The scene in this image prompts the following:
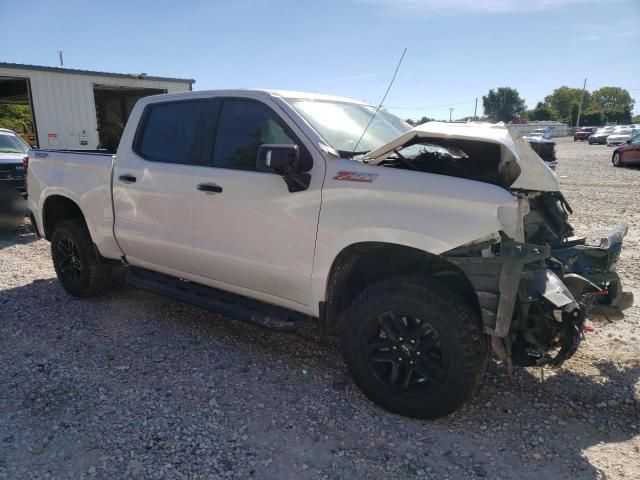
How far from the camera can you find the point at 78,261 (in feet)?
16.8

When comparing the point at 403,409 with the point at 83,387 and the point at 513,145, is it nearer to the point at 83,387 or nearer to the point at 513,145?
the point at 513,145

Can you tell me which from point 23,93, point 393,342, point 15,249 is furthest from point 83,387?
point 23,93

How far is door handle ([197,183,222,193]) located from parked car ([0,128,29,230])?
5704 mm

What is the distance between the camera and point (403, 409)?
304 centimetres

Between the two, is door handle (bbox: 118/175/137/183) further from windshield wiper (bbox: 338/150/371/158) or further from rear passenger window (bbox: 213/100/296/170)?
windshield wiper (bbox: 338/150/371/158)

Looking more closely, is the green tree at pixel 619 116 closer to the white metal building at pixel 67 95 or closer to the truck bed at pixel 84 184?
the white metal building at pixel 67 95

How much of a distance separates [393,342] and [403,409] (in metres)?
0.42

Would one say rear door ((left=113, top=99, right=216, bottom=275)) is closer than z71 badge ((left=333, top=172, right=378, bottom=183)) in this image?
No

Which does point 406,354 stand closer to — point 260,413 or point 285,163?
point 260,413

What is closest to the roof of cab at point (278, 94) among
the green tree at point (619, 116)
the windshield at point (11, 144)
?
the windshield at point (11, 144)

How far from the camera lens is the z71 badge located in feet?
9.80

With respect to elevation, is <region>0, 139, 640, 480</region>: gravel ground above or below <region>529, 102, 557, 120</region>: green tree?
below

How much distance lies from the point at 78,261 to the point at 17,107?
34.2 metres

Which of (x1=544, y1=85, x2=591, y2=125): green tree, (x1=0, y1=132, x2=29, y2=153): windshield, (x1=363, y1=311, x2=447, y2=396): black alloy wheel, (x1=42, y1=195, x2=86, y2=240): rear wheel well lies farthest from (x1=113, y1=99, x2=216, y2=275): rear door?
(x1=544, y1=85, x2=591, y2=125): green tree
